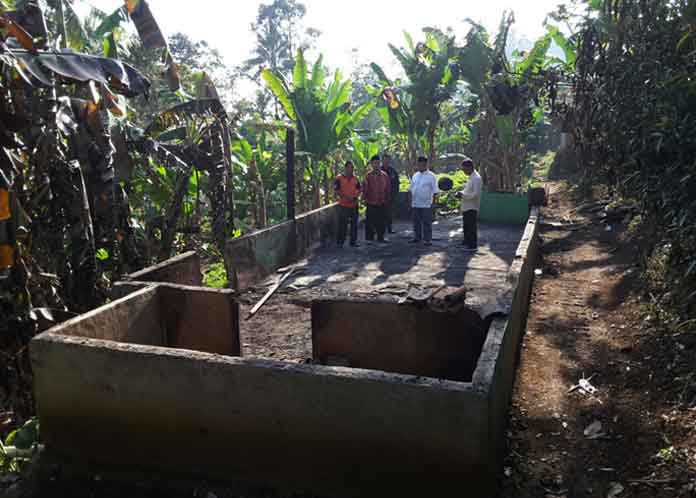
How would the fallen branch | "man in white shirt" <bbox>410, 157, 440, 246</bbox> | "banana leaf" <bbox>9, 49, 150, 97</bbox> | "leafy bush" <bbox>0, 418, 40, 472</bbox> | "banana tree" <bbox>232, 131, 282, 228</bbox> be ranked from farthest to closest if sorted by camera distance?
1. "banana tree" <bbox>232, 131, 282, 228</bbox>
2. "man in white shirt" <bbox>410, 157, 440, 246</bbox>
3. the fallen branch
4. "banana leaf" <bbox>9, 49, 150, 97</bbox>
5. "leafy bush" <bbox>0, 418, 40, 472</bbox>

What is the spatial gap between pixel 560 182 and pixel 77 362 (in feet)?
63.7

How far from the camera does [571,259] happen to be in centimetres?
1065

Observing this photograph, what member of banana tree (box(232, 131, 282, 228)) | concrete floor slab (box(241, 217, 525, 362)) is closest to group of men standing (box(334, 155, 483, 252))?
concrete floor slab (box(241, 217, 525, 362))

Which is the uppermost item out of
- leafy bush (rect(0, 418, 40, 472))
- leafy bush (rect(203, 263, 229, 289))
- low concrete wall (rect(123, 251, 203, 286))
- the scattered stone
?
low concrete wall (rect(123, 251, 203, 286))

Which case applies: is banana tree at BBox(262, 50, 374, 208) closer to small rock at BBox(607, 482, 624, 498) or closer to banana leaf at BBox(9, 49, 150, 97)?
banana leaf at BBox(9, 49, 150, 97)

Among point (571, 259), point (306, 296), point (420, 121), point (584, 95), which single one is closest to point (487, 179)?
point (420, 121)

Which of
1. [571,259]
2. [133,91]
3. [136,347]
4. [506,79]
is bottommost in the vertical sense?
[571,259]

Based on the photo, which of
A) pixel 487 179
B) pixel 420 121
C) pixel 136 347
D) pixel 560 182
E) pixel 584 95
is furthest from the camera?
pixel 560 182

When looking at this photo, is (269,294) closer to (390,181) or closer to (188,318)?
(188,318)

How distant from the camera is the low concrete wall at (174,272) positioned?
614 cm

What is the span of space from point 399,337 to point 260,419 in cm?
217

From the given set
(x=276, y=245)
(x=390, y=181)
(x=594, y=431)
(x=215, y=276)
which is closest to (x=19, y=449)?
(x=594, y=431)

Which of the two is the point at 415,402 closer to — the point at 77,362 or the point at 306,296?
the point at 77,362

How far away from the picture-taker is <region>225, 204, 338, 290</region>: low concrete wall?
802 cm
